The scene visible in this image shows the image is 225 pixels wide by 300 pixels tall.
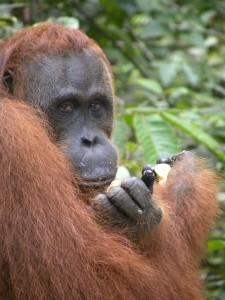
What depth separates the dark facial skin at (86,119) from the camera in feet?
11.8

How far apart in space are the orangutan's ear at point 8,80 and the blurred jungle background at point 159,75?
90 cm

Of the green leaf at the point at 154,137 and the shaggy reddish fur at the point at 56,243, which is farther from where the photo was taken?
the green leaf at the point at 154,137

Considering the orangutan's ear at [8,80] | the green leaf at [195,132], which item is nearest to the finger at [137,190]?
the orangutan's ear at [8,80]

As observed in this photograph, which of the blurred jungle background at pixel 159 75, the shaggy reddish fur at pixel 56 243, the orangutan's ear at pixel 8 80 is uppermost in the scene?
the orangutan's ear at pixel 8 80

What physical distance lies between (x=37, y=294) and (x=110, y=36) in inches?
132

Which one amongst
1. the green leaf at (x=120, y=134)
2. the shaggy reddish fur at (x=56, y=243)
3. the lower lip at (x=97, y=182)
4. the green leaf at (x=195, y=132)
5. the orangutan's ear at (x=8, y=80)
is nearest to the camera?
the shaggy reddish fur at (x=56, y=243)

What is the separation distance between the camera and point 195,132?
15.5 feet

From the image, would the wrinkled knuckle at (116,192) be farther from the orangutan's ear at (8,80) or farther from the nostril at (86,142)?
the orangutan's ear at (8,80)

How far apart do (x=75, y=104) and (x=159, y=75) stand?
8.30ft

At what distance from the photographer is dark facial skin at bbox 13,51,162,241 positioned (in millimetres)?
3605

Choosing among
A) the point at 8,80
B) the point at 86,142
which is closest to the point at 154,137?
the point at 86,142

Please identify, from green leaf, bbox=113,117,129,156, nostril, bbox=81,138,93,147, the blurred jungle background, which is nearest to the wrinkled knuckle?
nostril, bbox=81,138,93,147

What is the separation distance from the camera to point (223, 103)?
581cm

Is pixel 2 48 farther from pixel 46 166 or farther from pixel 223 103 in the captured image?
pixel 223 103
